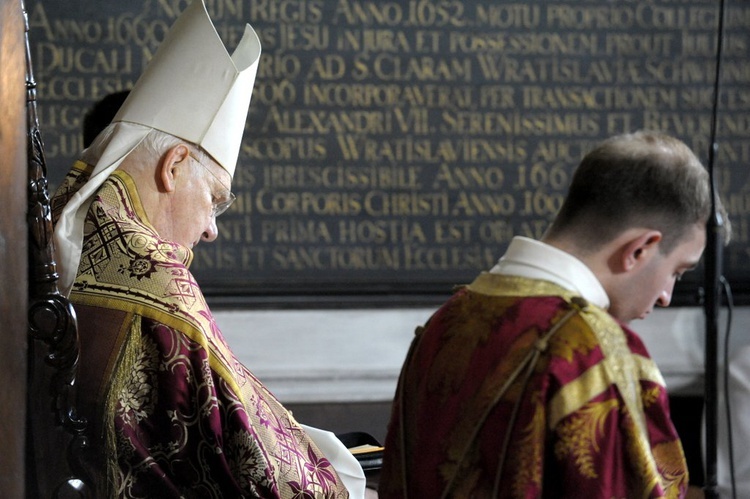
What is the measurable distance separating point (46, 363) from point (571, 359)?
33.7 inches

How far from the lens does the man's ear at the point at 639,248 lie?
1.71 meters

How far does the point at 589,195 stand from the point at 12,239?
34.9 inches

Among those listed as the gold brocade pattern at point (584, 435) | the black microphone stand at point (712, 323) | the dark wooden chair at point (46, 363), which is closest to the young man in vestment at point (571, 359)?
the gold brocade pattern at point (584, 435)

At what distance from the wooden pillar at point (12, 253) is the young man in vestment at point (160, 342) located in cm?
36

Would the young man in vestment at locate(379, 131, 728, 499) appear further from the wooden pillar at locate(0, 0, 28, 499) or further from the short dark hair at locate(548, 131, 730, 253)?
the wooden pillar at locate(0, 0, 28, 499)

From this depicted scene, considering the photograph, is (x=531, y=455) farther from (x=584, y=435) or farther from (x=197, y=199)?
(x=197, y=199)

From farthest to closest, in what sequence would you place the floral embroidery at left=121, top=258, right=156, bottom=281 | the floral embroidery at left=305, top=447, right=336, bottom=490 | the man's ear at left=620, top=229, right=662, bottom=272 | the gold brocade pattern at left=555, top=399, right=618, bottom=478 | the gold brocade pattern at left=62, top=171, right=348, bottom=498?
the floral embroidery at left=305, top=447, right=336, bottom=490, the floral embroidery at left=121, top=258, right=156, bottom=281, the gold brocade pattern at left=62, top=171, right=348, bottom=498, the man's ear at left=620, top=229, right=662, bottom=272, the gold brocade pattern at left=555, top=399, right=618, bottom=478

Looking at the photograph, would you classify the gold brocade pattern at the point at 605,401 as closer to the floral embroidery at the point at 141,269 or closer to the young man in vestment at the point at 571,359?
the young man in vestment at the point at 571,359

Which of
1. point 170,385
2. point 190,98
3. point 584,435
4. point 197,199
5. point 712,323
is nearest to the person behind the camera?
point 584,435

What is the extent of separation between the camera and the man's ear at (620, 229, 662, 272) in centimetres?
171

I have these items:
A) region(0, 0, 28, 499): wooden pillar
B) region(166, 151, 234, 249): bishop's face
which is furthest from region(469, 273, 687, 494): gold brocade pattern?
region(166, 151, 234, 249): bishop's face

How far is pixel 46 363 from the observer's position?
5.94 feet

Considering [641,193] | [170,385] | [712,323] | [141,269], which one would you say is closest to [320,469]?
[170,385]

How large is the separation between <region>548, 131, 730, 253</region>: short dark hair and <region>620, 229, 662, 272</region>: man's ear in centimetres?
2
